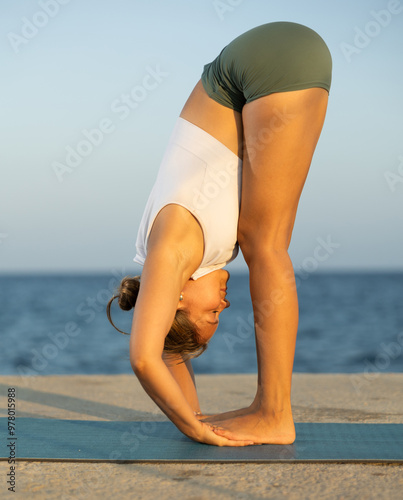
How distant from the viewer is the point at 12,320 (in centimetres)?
2836

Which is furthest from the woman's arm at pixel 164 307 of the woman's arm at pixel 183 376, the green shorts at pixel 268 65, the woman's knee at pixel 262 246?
the green shorts at pixel 268 65

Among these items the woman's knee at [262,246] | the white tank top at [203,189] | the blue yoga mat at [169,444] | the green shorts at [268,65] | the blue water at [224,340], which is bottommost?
the blue water at [224,340]

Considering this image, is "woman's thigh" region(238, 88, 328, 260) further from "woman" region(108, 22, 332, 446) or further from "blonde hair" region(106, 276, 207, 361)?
"blonde hair" region(106, 276, 207, 361)

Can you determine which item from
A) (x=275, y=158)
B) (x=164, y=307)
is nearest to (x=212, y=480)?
(x=164, y=307)

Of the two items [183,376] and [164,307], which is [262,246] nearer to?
[164,307]

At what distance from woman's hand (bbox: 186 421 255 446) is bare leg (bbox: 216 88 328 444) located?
0.03 metres

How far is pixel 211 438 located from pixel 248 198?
93 cm

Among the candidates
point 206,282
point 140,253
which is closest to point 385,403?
point 206,282

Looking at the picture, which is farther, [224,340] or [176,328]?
[224,340]

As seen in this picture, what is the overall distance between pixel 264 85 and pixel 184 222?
1.98ft

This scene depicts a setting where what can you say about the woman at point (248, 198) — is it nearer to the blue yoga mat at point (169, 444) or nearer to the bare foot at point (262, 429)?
the bare foot at point (262, 429)

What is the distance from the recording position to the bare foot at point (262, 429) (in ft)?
7.93

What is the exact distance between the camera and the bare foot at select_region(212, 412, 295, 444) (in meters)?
2.42

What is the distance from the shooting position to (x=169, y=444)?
2.44 m
